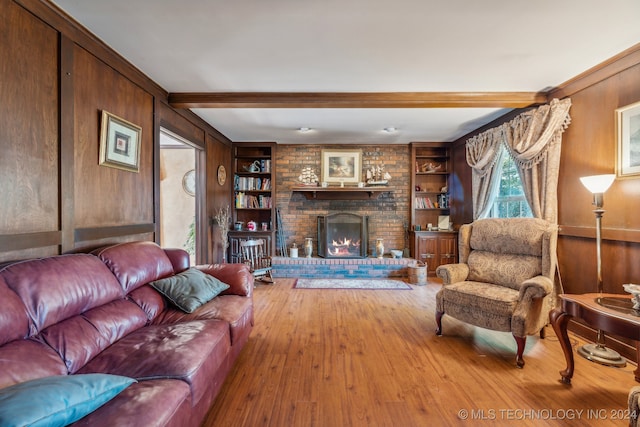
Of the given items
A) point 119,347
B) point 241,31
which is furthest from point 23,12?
point 119,347

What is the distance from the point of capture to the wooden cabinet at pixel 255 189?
5.12 metres

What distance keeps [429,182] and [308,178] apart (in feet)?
7.77

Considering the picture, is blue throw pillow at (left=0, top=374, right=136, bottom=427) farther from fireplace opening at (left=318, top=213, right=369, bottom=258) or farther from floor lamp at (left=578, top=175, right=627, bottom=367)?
fireplace opening at (left=318, top=213, right=369, bottom=258)

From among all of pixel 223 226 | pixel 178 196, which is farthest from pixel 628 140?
pixel 178 196

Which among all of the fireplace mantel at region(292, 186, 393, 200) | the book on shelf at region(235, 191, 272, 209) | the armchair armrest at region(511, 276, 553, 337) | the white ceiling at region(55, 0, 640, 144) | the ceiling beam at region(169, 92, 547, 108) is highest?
the white ceiling at region(55, 0, 640, 144)

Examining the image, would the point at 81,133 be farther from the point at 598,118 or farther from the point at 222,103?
the point at 598,118

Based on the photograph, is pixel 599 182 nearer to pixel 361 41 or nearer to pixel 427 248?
pixel 361 41

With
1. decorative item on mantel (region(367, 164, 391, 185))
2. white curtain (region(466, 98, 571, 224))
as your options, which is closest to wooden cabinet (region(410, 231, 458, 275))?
decorative item on mantel (region(367, 164, 391, 185))

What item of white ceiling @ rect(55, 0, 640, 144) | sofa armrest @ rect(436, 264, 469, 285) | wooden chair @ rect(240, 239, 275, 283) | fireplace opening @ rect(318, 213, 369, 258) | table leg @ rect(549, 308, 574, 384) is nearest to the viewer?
white ceiling @ rect(55, 0, 640, 144)

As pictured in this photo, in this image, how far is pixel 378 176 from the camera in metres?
5.18

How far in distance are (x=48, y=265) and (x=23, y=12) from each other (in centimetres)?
147

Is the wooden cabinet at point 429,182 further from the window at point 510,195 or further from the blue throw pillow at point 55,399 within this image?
the blue throw pillow at point 55,399

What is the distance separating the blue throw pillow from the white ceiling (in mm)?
2016

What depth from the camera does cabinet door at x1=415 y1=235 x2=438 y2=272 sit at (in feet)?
16.1
